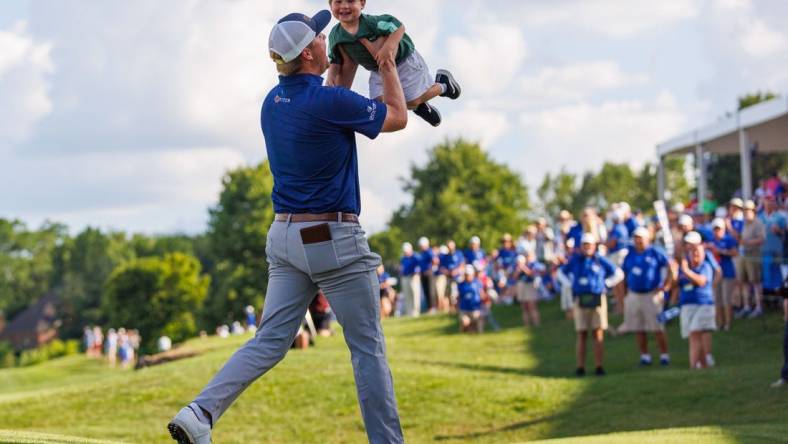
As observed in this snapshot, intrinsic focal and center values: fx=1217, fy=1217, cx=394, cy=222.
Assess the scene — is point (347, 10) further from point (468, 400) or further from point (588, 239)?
point (588, 239)

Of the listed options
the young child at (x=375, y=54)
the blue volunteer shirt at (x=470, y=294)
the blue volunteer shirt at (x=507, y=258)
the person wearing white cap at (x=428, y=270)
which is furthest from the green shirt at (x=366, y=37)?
the person wearing white cap at (x=428, y=270)

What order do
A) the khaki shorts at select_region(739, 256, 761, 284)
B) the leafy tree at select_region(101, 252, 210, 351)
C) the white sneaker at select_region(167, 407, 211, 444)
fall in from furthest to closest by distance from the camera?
the leafy tree at select_region(101, 252, 210, 351) → the khaki shorts at select_region(739, 256, 761, 284) → the white sneaker at select_region(167, 407, 211, 444)

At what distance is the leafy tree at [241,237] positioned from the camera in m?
75.6

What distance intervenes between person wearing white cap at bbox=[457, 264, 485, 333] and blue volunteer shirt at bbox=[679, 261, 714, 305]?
11.1 m

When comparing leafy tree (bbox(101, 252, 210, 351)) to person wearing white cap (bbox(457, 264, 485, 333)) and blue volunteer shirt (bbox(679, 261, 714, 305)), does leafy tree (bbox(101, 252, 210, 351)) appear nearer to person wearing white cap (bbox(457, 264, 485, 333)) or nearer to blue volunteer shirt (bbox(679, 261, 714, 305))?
person wearing white cap (bbox(457, 264, 485, 333))

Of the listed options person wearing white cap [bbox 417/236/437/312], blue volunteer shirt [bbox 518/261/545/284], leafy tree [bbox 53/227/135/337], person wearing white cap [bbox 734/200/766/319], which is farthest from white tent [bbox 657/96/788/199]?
leafy tree [bbox 53/227/135/337]

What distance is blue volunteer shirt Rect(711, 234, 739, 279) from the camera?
73.0 feet

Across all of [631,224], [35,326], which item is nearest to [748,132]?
[631,224]

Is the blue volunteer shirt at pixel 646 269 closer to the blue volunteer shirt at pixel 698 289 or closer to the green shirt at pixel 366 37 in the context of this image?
the blue volunteer shirt at pixel 698 289

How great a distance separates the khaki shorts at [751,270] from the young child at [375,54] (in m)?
15.6

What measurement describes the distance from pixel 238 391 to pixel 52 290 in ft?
481

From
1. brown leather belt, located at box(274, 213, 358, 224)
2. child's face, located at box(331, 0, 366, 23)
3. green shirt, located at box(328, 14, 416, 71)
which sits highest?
child's face, located at box(331, 0, 366, 23)

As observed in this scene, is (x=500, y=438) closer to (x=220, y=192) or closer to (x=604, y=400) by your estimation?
(x=604, y=400)

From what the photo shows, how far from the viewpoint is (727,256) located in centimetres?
2238
